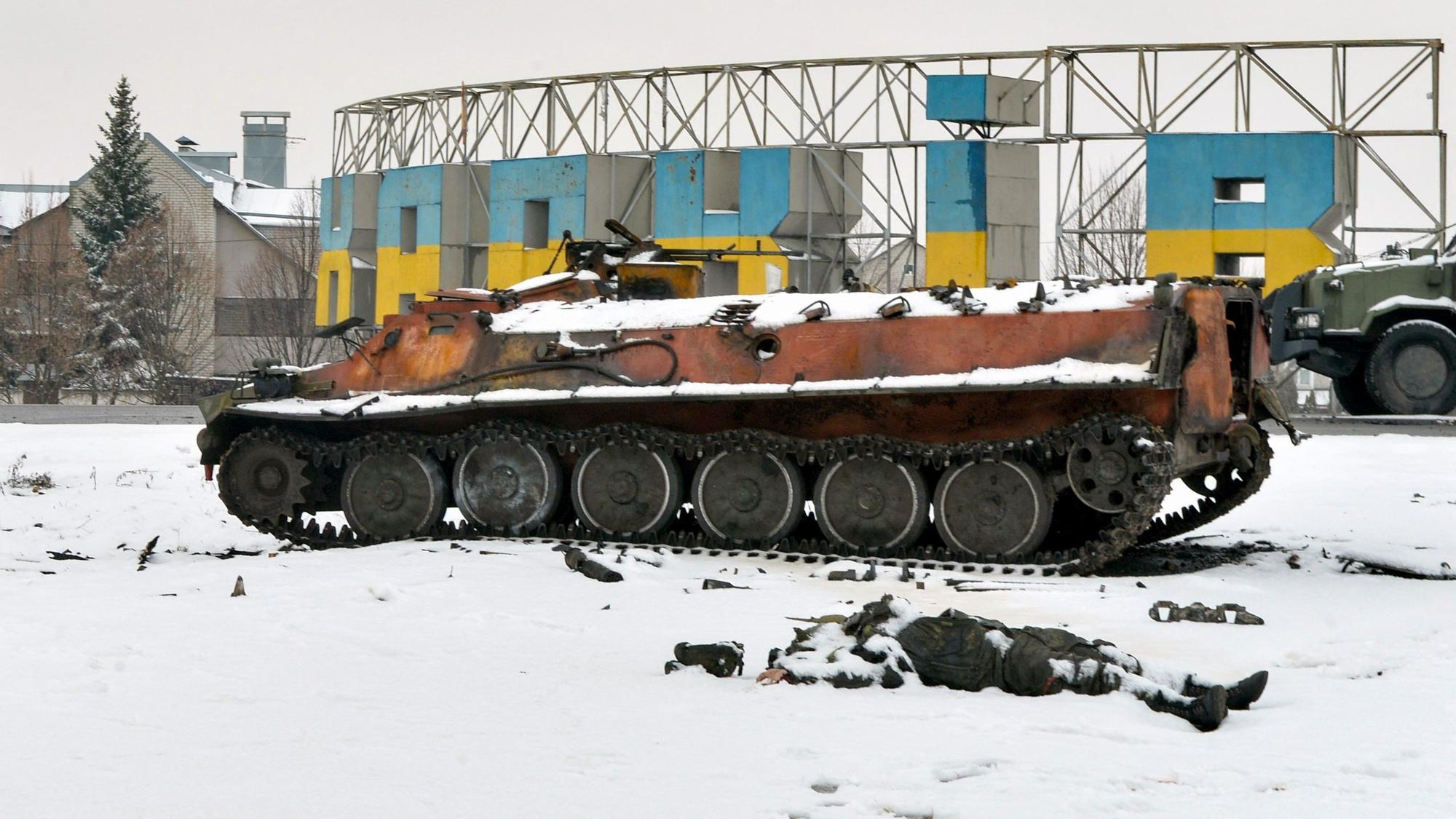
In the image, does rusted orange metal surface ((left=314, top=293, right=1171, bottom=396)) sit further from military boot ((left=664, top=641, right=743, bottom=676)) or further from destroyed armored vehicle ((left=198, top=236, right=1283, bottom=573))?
military boot ((left=664, top=641, right=743, bottom=676))

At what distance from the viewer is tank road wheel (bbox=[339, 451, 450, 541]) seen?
15.9 m

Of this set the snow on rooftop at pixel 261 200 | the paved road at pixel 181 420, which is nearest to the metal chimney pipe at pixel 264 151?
the snow on rooftop at pixel 261 200

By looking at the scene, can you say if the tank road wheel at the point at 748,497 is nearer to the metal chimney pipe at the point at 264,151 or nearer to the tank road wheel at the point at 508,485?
the tank road wheel at the point at 508,485

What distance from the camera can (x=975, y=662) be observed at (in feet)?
30.1

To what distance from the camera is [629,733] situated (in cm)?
796

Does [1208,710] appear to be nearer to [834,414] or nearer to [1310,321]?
[834,414]

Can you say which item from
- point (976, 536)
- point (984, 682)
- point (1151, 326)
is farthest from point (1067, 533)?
point (984, 682)

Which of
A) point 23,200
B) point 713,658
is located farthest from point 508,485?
point 23,200

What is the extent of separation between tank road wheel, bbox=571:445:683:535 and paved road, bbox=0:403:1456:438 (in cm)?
1234

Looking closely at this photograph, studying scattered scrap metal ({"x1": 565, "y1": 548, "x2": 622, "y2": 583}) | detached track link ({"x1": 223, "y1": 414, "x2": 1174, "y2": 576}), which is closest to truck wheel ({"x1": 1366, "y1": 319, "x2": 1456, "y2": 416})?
detached track link ({"x1": 223, "y1": 414, "x2": 1174, "y2": 576})

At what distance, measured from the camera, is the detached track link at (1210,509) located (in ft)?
49.9

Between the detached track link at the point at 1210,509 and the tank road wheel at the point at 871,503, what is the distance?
244 cm

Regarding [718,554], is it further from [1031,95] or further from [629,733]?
[1031,95]

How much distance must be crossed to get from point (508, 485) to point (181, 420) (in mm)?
17463
